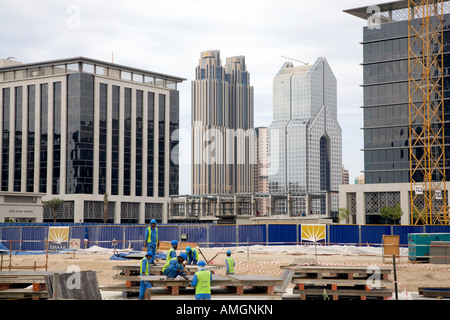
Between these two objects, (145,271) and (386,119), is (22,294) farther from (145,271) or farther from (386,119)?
(386,119)

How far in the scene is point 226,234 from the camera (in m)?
52.9

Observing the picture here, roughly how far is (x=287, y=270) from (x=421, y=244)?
852 inches

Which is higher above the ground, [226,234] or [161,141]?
[161,141]

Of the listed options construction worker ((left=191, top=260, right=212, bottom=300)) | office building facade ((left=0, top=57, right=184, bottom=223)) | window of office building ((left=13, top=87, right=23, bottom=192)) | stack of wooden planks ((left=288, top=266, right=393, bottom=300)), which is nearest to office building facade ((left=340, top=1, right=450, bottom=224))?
office building facade ((left=0, top=57, right=184, bottom=223))

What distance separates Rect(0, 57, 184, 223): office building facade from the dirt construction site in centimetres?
6345

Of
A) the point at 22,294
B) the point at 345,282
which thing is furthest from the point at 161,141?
the point at 22,294

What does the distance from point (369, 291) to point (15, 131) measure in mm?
106063

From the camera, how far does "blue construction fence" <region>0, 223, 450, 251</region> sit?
50375 millimetres

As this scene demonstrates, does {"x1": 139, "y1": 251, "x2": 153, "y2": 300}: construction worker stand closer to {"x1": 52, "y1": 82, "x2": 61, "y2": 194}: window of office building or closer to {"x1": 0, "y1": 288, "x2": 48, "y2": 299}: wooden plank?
{"x1": 0, "y1": 288, "x2": 48, "y2": 299}: wooden plank

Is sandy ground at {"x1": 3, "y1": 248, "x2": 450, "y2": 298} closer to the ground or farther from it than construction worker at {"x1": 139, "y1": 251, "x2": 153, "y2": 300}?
closer to the ground

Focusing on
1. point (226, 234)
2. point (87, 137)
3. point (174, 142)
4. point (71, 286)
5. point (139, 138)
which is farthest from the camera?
point (174, 142)

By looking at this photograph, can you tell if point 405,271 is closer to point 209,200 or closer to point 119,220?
point 119,220

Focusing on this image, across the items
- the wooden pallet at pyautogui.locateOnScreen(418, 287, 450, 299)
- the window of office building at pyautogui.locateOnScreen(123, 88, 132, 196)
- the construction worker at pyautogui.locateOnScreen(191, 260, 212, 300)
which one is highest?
the window of office building at pyautogui.locateOnScreen(123, 88, 132, 196)
